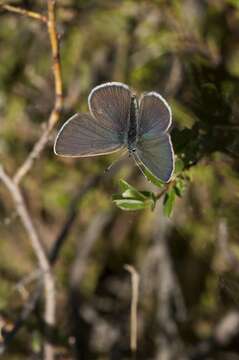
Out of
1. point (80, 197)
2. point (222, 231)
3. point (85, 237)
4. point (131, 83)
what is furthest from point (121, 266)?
point (222, 231)

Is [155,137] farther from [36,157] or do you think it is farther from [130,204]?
[36,157]

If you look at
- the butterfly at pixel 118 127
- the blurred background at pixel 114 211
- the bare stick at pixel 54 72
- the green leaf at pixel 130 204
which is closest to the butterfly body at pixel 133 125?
the butterfly at pixel 118 127

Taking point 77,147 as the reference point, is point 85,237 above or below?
below

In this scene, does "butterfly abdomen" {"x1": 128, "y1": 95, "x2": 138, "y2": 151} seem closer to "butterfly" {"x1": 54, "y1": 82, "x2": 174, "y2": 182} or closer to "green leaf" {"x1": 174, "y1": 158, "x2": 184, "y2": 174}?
"butterfly" {"x1": 54, "y1": 82, "x2": 174, "y2": 182}

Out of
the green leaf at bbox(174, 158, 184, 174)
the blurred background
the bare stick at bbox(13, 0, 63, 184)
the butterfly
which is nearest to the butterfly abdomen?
the butterfly

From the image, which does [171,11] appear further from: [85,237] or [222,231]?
[85,237]

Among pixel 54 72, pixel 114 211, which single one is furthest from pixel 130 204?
pixel 114 211
